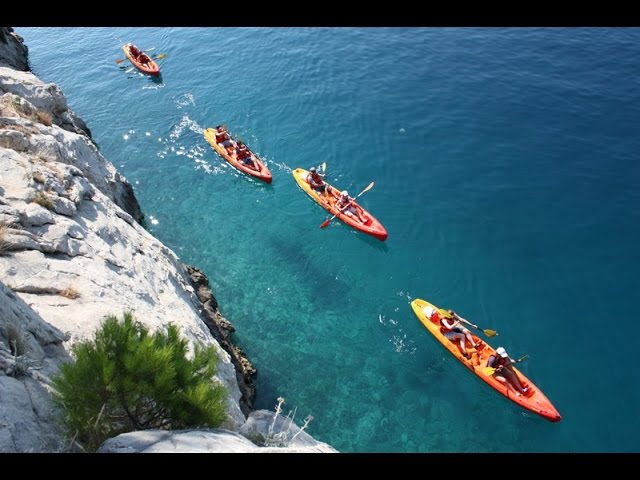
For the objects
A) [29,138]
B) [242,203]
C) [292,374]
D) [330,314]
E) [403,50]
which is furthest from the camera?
[403,50]

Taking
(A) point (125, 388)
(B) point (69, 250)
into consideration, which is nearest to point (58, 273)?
(B) point (69, 250)

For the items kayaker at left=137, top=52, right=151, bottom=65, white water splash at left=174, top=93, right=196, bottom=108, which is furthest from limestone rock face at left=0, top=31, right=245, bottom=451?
kayaker at left=137, top=52, right=151, bottom=65

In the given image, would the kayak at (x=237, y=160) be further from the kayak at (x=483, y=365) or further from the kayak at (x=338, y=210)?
the kayak at (x=483, y=365)

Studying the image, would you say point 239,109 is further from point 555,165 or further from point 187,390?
point 187,390

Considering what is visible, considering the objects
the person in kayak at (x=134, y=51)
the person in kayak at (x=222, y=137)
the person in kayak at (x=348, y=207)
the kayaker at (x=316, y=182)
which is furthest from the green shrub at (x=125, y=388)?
the person in kayak at (x=134, y=51)

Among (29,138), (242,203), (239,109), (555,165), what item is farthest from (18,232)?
(555,165)

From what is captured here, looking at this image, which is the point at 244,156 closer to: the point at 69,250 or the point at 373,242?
the point at 373,242

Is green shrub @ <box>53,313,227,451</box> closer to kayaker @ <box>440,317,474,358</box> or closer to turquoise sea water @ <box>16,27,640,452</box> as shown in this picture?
turquoise sea water @ <box>16,27,640,452</box>
